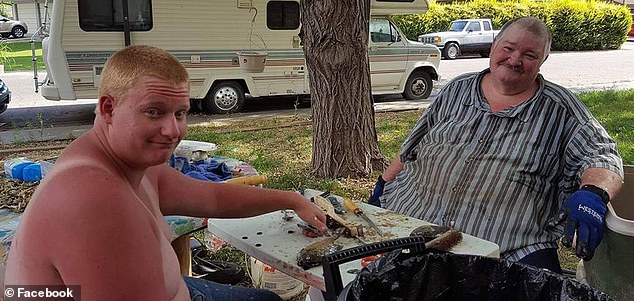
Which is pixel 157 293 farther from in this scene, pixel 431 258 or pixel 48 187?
pixel 431 258

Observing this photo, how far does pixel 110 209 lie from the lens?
3.95 ft

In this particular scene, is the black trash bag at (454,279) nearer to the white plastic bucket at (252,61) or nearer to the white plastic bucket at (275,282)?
the white plastic bucket at (275,282)

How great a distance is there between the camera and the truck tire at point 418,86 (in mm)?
11078

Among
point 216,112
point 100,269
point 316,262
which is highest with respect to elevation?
point 100,269

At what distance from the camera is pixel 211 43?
9.31 metres

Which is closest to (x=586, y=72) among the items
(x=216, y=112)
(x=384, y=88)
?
(x=384, y=88)

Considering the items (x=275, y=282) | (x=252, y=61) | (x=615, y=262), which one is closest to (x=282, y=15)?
(x=252, y=61)

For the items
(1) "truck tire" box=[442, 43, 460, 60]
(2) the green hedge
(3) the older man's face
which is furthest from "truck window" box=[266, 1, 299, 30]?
(2) the green hedge

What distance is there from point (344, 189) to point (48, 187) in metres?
3.77

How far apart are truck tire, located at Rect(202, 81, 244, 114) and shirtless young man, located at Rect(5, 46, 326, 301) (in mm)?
8112

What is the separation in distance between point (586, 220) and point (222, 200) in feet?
3.93

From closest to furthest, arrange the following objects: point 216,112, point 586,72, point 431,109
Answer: point 431,109, point 216,112, point 586,72

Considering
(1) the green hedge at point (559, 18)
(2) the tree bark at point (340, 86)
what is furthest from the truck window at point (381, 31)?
(1) the green hedge at point (559, 18)

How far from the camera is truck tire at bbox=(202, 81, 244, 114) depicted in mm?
9531
